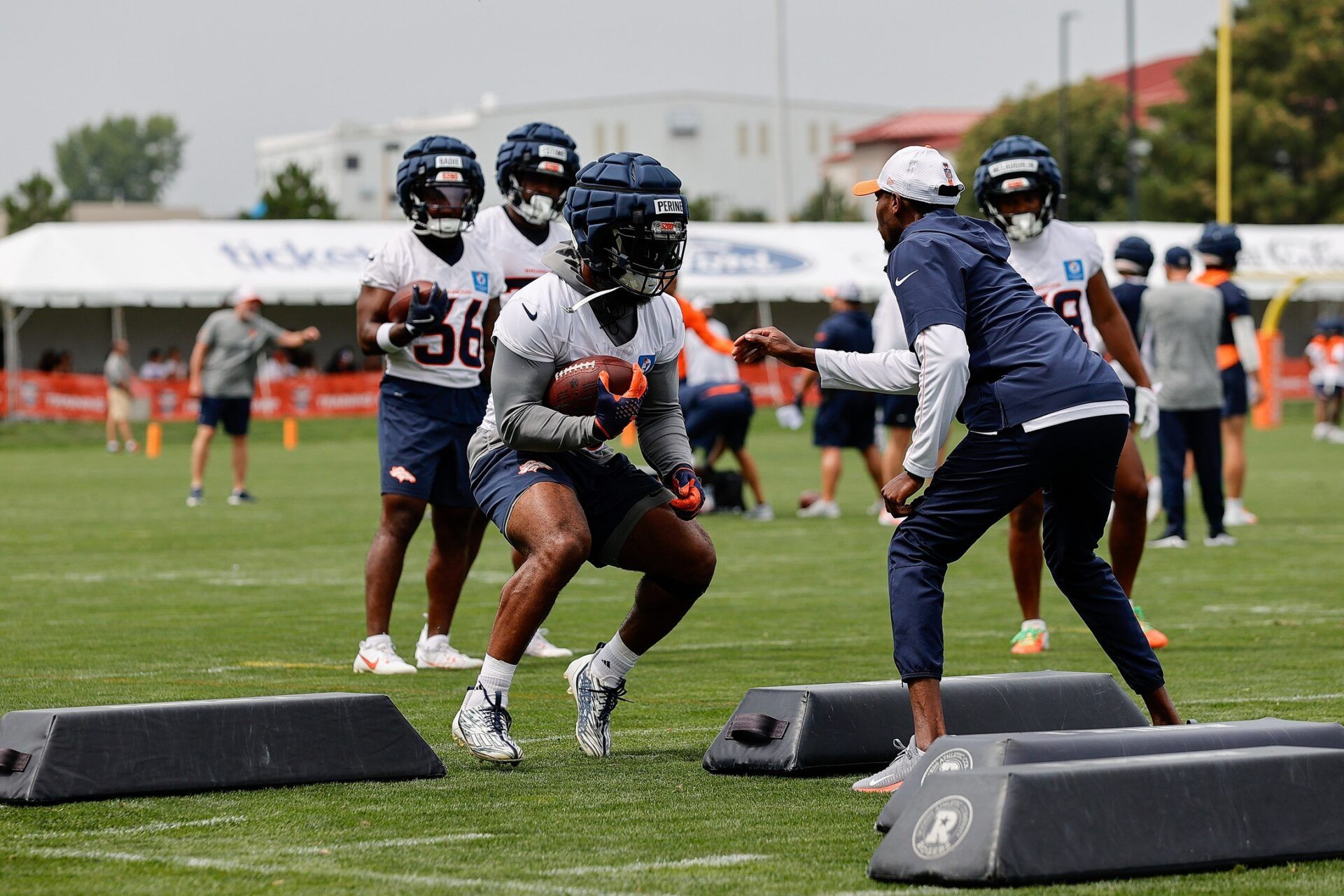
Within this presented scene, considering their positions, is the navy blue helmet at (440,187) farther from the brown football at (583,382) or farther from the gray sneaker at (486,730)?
the gray sneaker at (486,730)

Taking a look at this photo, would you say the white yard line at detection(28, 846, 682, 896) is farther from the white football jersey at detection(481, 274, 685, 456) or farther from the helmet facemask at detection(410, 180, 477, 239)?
the helmet facemask at detection(410, 180, 477, 239)

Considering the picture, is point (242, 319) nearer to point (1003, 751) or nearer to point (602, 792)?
point (602, 792)

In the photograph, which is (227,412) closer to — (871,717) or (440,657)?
(440,657)

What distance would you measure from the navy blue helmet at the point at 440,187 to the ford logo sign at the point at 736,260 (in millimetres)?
34398

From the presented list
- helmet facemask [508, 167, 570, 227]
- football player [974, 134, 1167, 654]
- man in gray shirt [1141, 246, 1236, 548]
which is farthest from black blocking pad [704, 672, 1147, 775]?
man in gray shirt [1141, 246, 1236, 548]

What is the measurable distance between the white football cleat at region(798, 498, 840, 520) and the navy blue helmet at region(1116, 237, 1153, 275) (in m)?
6.28

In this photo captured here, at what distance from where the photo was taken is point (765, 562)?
1395 cm

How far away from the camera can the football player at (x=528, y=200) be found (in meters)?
8.95

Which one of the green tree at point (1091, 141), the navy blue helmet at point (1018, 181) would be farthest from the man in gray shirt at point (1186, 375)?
the green tree at point (1091, 141)

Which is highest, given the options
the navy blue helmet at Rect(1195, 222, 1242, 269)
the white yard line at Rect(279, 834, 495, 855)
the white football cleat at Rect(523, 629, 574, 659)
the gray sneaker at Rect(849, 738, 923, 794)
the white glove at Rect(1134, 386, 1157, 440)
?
the navy blue helmet at Rect(1195, 222, 1242, 269)

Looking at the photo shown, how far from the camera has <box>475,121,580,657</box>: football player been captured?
895 centimetres

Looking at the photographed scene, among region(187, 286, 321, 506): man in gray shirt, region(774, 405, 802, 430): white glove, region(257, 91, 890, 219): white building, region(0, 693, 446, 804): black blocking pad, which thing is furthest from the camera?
region(257, 91, 890, 219): white building

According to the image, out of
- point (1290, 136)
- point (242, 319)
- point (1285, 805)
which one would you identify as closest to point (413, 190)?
point (1285, 805)

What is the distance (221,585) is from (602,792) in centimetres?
704
